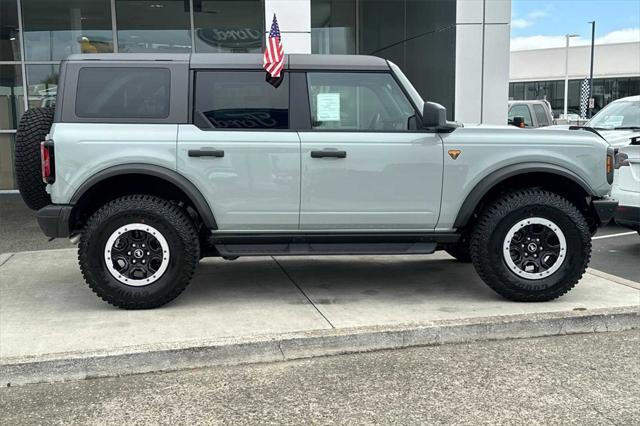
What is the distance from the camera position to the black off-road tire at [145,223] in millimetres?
4723

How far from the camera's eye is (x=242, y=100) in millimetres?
4898

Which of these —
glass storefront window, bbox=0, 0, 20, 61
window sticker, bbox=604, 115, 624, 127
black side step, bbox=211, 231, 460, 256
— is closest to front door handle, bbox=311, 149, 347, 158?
black side step, bbox=211, 231, 460, 256

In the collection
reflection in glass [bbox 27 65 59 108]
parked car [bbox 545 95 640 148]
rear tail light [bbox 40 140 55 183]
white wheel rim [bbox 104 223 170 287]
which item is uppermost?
reflection in glass [bbox 27 65 59 108]

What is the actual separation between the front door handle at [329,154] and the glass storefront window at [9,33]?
10005mm

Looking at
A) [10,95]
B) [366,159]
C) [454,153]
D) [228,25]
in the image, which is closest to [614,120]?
[454,153]

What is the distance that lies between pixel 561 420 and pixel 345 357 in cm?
145

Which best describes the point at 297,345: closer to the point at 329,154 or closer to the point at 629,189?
the point at 329,154

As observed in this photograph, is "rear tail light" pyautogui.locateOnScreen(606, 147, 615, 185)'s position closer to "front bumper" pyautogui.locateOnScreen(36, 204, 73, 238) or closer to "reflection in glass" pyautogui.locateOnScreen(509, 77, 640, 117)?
"front bumper" pyautogui.locateOnScreen(36, 204, 73, 238)

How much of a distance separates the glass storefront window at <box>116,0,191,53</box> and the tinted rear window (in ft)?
27.2

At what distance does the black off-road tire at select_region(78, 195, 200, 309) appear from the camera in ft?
15.5

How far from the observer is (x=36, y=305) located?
509 centimetres

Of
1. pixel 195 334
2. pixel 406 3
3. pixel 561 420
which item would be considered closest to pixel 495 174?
pixel 561 420

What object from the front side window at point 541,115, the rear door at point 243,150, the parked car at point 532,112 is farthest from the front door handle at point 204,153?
the front side window at point 541,115

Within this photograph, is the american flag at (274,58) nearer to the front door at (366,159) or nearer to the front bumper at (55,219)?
the front door at (366,159)
